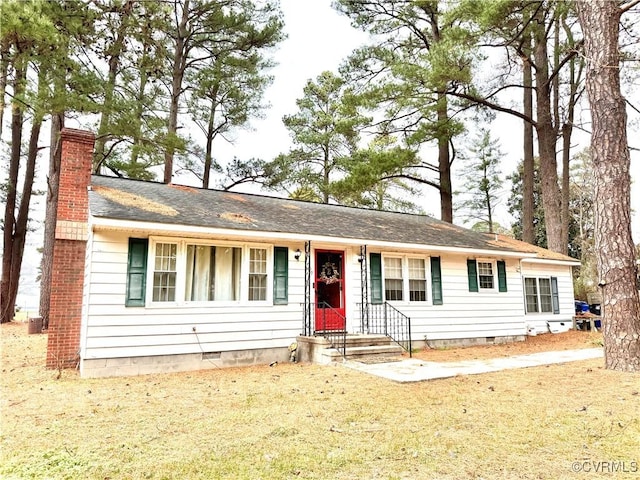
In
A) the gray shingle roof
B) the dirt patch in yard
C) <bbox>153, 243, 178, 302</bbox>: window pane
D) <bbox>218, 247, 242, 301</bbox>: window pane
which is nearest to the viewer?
<bbox>153, 243, 178, 302</bbox>: window pane

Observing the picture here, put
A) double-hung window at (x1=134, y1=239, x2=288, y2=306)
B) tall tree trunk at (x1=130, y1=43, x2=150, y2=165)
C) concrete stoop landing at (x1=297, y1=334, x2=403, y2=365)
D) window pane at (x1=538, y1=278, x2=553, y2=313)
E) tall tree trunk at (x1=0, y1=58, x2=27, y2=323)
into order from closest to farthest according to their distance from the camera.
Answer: double-hung window at (x1=134, y1=239, x2=288, y2=306)
concrete stoop landing at (x1=297, y1=334, x2=403, y2=365)
tall tree trunk at (x1=130, y1=43, x2=150, y2=165)
window pane at (x1=538, y1=278, x2=553, y2=313)
tall tree trunk at (x1=0, y1=58, x2=27, y2=323)

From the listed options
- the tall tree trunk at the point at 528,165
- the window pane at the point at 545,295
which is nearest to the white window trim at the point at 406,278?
the window pane at the point at 545,295

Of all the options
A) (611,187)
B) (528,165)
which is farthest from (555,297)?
(611,187)

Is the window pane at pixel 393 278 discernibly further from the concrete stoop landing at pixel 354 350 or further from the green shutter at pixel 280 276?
the green shutter at pixel 280 276

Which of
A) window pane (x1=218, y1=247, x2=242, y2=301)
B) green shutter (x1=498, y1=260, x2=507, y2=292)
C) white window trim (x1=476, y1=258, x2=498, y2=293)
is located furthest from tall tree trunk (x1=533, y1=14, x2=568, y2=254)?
window pane (x1=218, y1=247, x2=242, y2=301)

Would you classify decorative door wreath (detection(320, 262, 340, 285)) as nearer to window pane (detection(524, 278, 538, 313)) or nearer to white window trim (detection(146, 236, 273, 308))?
white window trim (detection(146, 236, 273, 308))

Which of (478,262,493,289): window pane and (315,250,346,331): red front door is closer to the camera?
(315,250,346,331): red front door

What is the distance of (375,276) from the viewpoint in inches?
390

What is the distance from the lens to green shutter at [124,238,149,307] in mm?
7262

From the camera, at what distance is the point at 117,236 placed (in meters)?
7.30

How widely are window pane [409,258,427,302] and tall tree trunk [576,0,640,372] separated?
409 cm

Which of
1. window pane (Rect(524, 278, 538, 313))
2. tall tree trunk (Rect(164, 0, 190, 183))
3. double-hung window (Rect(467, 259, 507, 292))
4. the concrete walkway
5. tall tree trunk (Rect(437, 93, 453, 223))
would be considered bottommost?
the concrete walkway

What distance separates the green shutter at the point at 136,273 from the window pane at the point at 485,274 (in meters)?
8.91

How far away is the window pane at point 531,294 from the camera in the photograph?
13.6 m
